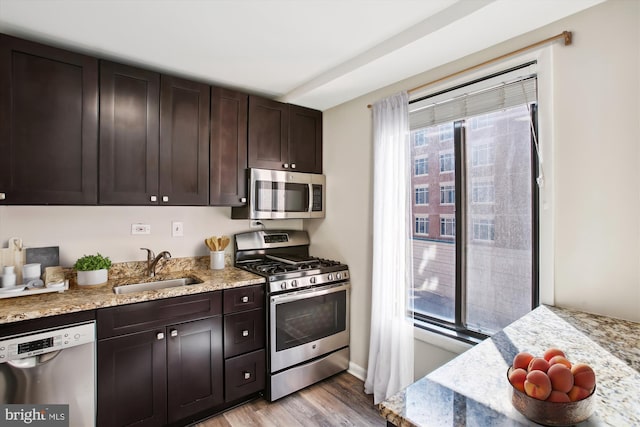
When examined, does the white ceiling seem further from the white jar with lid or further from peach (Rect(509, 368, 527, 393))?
peach (Rect(509, 368, 527, 393))

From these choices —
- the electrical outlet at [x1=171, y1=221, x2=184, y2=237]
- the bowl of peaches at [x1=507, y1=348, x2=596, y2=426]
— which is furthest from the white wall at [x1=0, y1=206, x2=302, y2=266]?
the bowl of peaches at [x1=507, y1=348, x2=596, y2=426]

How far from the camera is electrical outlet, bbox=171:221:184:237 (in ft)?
8.92

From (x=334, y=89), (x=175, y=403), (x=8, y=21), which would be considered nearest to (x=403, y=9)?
(x=334, y=89)

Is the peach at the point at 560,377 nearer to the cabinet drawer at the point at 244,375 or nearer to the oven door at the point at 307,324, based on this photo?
the oven door at the point at 307,324

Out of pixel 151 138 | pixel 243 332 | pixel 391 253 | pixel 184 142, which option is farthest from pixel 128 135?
pixel 391 253

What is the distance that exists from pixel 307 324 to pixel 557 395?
2.02 metres

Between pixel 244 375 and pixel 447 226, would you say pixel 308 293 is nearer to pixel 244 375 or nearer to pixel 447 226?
pixel 244 375

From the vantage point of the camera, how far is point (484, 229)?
2125mm

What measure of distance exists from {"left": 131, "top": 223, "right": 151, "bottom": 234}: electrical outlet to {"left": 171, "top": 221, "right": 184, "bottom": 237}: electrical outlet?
180mm

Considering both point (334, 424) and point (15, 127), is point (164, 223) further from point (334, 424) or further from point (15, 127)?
point (334, 424)

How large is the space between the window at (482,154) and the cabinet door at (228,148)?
175 cm

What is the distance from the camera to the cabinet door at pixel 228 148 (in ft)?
8.45

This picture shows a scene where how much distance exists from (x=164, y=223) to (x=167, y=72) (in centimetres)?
118

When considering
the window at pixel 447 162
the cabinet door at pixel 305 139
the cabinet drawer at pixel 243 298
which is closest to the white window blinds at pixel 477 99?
the window at pixel 447 162
